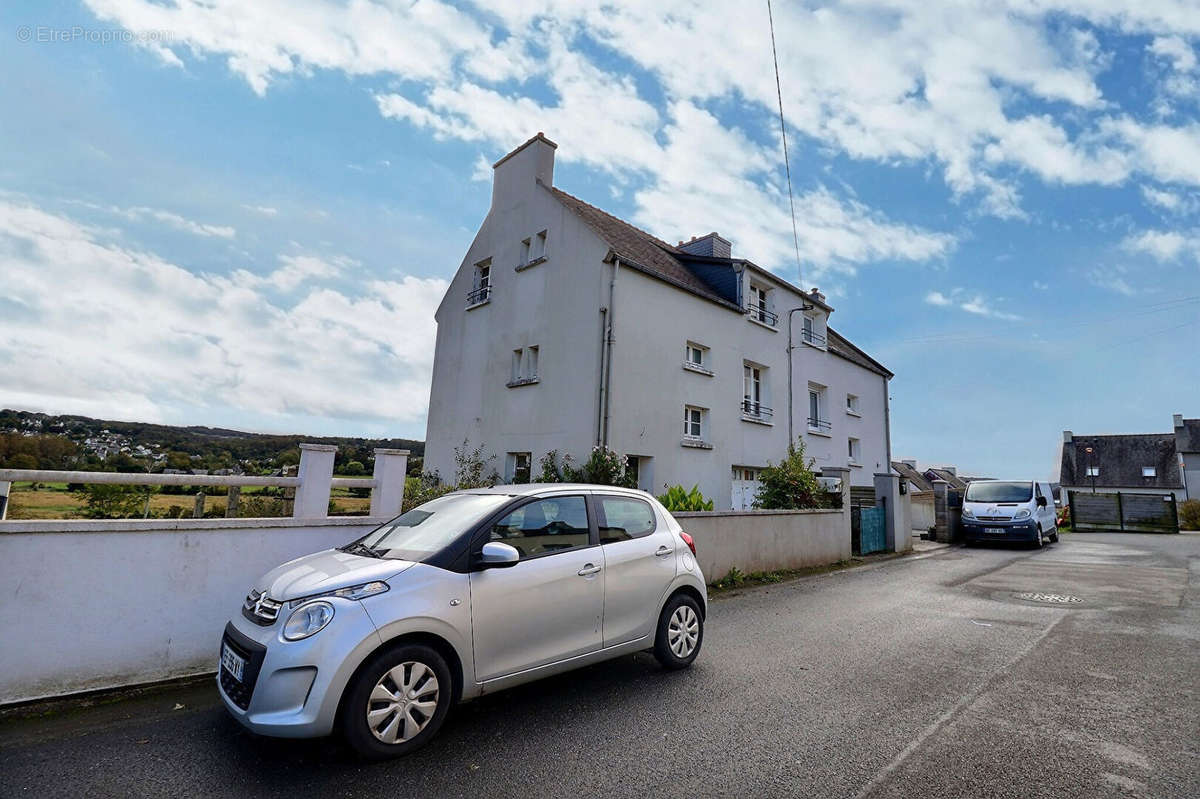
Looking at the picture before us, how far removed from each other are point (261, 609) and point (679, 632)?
3306 millimetres

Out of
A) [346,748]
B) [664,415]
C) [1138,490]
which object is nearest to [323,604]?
[346,748]

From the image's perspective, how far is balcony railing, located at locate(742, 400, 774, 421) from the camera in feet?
59.2

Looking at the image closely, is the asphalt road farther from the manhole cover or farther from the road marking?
the manhole cover

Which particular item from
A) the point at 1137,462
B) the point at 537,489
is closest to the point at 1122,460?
the point at 1137,462

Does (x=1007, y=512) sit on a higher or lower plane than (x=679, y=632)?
higher

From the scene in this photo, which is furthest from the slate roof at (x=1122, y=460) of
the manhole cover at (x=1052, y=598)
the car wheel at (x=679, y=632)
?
the car wheel at (x=679, y=632)

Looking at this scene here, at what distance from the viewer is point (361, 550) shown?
14.7ft

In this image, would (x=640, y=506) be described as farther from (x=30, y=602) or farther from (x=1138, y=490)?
(x=1138, y=490)

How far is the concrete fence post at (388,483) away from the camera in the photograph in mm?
6559

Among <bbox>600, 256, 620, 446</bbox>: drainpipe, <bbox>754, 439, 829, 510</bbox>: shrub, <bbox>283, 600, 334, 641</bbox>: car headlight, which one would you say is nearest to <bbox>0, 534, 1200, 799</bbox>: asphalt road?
<bbox>283, 600, 334, 641</bbox>: car headlight

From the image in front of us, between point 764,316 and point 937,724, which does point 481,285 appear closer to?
point 764,316

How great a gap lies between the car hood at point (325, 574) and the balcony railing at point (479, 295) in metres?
14.1

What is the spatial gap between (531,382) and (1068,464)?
60.1 m

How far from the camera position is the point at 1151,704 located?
449cm
